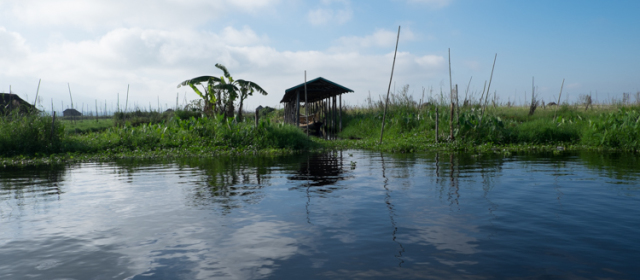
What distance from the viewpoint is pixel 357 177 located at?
9234mm

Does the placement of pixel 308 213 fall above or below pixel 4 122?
below

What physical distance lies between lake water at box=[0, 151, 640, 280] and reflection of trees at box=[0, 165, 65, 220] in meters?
0.05

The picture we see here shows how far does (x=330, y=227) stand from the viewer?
508 cm

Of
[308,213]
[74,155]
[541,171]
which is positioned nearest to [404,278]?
[308,213]

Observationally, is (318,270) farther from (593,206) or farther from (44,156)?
(44,156)

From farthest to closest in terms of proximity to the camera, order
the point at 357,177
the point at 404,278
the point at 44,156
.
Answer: the point at 44,156, the point at 357,177, the point at 404,278

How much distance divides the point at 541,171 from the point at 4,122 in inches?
761

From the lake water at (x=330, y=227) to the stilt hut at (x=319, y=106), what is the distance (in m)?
16.2

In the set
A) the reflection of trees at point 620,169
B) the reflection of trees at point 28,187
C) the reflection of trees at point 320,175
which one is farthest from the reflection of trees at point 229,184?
the reflection of trees at point 620,169

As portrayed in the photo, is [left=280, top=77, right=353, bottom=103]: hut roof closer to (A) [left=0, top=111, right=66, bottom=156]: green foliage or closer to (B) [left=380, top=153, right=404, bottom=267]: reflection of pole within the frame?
(A) [left=0, top=111, right=66, bottom=156]: green foliage

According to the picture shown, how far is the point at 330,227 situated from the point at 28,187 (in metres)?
7.33

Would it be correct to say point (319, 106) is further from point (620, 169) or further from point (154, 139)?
point (620, 169)

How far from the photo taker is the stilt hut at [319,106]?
25.6 meters

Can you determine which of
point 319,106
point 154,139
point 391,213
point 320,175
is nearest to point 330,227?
point 391,213
